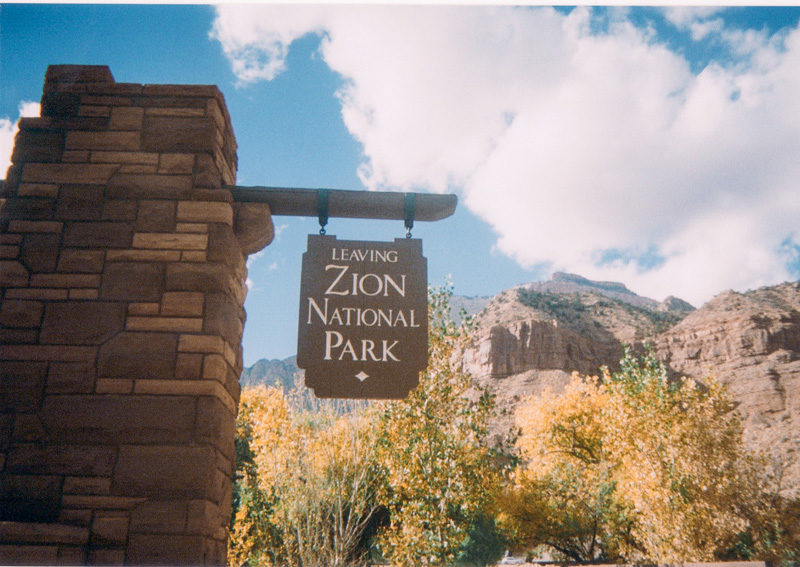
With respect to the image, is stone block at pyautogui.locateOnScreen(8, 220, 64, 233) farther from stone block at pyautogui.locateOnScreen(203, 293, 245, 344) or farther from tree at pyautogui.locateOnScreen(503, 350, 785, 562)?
tree at pyautogui.locateOnScreen(503, 350, 785, 562)

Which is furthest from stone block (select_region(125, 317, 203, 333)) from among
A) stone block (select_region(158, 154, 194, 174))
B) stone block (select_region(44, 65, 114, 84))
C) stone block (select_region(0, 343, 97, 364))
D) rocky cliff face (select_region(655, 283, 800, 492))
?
rocky cliff face (select_region(655, 283, 800, 492))

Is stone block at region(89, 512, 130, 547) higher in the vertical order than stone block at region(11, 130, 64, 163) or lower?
lower

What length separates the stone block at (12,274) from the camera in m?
3.00

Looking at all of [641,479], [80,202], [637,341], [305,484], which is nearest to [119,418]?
[80,202]

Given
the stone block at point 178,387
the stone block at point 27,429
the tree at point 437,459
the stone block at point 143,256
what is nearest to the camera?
the stone block at point 27,429

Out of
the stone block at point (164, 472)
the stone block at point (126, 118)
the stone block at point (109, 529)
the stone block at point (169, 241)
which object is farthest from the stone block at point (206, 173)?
the stone block at point (109, 529)

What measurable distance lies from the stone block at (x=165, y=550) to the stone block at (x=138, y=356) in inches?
31.5

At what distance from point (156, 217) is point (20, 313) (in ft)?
2.91

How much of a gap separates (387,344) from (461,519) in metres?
12.3

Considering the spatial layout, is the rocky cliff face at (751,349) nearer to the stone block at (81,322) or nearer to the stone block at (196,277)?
the stone block at (196,277)

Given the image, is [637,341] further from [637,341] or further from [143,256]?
[143,256]

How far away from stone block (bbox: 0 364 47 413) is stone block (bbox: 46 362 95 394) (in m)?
0.05

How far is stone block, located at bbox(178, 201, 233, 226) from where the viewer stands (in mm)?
3189

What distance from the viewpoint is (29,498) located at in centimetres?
262
